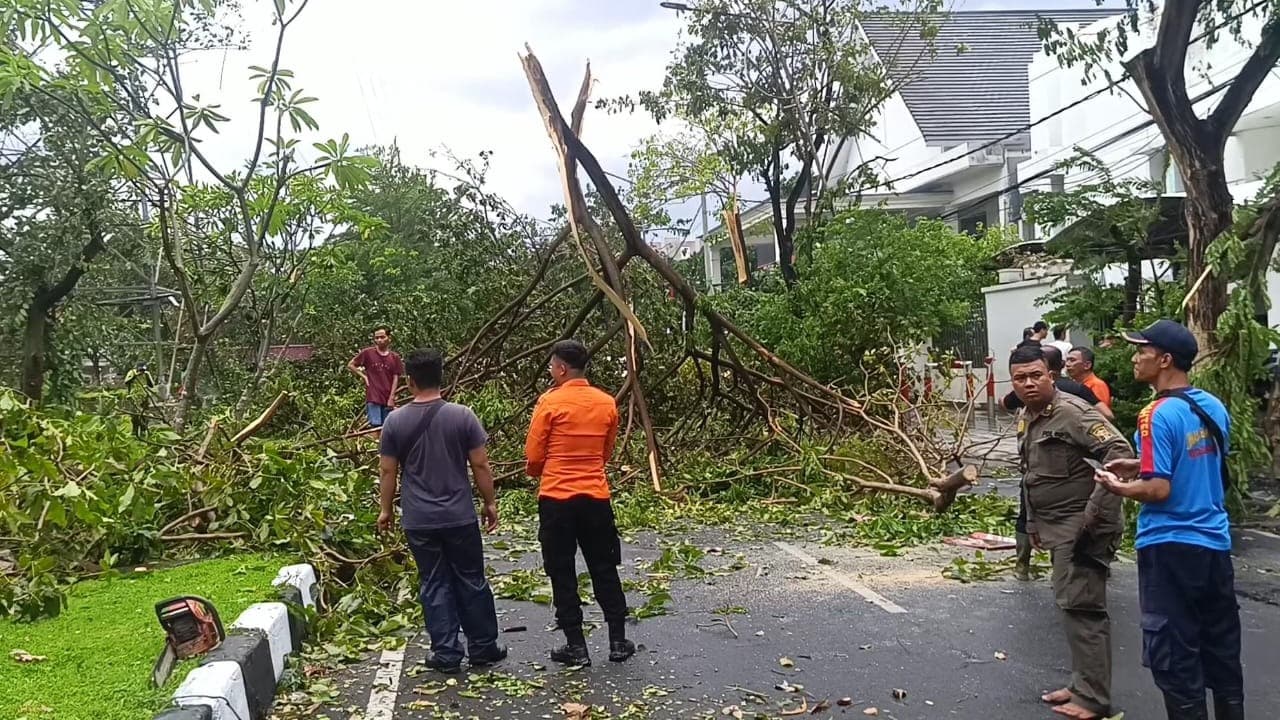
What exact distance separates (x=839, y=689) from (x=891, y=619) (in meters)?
1.28

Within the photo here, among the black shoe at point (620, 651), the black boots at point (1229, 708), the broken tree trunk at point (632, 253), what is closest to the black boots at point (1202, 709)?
the black boots at point (1229, 708)

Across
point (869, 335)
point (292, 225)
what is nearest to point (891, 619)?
point (869, 335)

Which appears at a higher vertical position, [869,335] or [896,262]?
[896,262]

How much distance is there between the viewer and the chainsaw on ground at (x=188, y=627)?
4660 mm

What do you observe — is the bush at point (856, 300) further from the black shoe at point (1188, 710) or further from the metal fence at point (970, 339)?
the black shoe at point (1188, 710)

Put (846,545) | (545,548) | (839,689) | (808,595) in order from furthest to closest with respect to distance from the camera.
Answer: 1. (846,545)
2. (808,595)
3. (545,548)
4. (839,689)

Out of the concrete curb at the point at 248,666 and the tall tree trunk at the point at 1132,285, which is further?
→ the tall tree trunk at the point at 1132,285

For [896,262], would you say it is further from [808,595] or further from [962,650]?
[962,650]

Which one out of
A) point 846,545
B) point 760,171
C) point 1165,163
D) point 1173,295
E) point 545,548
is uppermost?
point 760,171

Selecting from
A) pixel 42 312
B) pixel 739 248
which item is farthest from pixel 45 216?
pixel 739 248

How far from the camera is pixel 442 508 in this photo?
5.38 m

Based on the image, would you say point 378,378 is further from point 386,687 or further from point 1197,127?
point 1197,127

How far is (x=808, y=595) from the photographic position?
6.74 meters

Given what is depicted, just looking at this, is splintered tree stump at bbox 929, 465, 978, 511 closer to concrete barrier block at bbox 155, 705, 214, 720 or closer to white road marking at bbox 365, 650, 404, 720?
white road marking at bbox 365, 650, 404, 720
